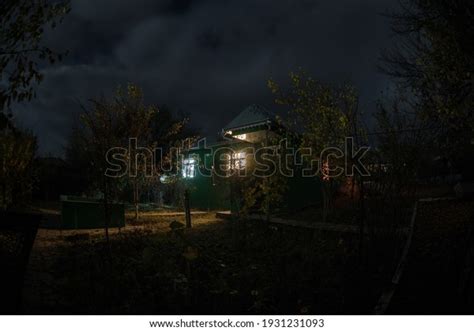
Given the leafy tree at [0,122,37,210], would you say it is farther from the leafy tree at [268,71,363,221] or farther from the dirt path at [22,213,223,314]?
the leafy tree at [268,71,363,221]

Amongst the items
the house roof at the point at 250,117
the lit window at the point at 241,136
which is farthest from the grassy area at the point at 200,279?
the lit window at the point at 241,136

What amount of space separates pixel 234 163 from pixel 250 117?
9.57 m

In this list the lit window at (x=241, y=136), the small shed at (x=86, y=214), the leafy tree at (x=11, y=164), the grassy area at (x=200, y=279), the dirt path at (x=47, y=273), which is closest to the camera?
the dirt path at (x=47, y=273)

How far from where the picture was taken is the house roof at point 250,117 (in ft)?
61.2

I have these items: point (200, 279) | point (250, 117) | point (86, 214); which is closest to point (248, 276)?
point (200, 279)

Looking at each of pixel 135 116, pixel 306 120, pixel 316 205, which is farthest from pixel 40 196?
pixel 306 120

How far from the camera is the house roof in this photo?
1864 cm

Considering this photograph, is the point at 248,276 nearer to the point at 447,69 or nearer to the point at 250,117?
the point at 447,69

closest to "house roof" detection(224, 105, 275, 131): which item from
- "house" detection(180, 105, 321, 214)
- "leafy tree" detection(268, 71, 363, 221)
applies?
"house" detection(180, 105, 321, 214)

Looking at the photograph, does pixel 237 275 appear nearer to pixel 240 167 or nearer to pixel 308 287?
pixel 308 287

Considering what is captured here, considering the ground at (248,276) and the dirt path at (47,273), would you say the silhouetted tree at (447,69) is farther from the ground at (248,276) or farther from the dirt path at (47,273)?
the dirt path at (47,273)

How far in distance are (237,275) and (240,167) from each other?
16.6 feet

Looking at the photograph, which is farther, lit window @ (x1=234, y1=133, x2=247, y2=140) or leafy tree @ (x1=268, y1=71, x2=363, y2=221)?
lit window @ (x1=234, y1=133, x2=247, y2=140)
